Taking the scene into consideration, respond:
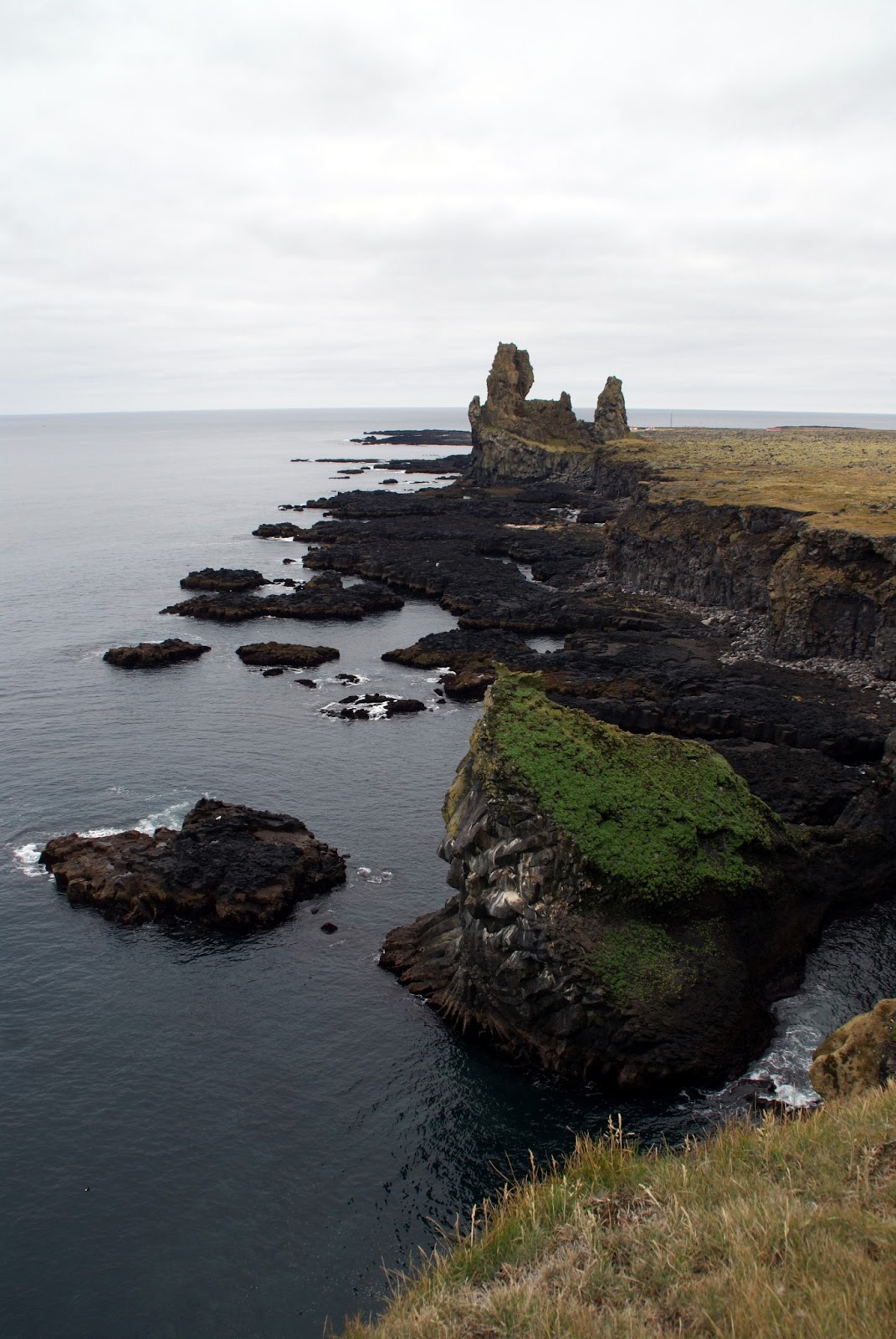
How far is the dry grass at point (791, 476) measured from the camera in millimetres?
80000

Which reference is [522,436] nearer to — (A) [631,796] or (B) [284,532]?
(B) [284,532]

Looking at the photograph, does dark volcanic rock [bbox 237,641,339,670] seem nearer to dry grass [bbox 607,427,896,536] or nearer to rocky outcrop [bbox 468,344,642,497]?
dry grass [bbox 607,427,896,536]

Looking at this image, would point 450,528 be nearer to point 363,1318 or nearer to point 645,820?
point 645,820

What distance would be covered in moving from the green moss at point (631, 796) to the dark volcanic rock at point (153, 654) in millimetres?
47615

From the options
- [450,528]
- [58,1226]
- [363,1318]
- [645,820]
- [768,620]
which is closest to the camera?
[363,1318]

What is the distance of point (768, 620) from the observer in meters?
75.6

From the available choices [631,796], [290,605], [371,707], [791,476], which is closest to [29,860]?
[371,707]

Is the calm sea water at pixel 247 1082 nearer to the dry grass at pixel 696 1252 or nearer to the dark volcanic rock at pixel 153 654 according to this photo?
the dry grass at pixel 696 1252

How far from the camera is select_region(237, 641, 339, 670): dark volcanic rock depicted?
252 feet

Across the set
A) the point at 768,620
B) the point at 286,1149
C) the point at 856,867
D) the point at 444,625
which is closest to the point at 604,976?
the point at 286,1149

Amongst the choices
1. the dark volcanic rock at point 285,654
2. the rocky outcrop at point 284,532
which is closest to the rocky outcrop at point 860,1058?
the dark volcanic rock at point 285,654

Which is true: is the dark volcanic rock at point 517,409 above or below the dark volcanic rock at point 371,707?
above

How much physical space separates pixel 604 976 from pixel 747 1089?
5.22 m

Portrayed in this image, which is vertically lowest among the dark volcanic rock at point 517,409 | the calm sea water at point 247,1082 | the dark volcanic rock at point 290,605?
the calm sea water at point 247,1082
